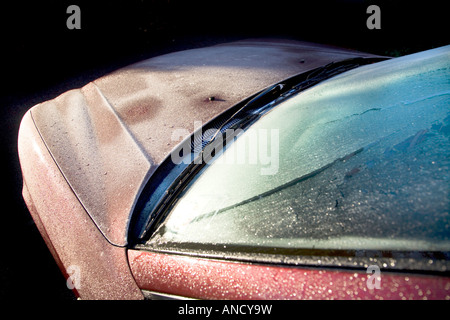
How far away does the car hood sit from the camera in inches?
37.4

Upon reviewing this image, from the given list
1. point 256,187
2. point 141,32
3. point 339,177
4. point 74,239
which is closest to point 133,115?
point 74,239

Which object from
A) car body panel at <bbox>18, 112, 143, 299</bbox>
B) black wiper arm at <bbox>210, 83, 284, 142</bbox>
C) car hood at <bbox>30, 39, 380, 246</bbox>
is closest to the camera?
car body panel at <bbox>18, 112, 143, 299</bbox>

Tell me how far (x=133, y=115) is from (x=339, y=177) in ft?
3.28

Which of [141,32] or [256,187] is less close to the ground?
[141,32]

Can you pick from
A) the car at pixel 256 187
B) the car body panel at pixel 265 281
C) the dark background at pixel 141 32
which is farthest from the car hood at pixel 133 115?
the dark background at pixel 141 32

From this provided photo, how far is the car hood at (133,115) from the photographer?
95 cm

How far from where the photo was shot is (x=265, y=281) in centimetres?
66

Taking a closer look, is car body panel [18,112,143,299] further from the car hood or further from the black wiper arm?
the black wiper arm

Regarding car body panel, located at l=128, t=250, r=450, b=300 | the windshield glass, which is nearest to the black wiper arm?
the windshield glass

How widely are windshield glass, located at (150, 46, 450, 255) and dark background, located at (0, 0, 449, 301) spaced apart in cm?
231

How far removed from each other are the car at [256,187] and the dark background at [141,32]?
1.73 metres

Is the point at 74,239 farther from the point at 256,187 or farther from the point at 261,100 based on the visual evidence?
the point at 261,100

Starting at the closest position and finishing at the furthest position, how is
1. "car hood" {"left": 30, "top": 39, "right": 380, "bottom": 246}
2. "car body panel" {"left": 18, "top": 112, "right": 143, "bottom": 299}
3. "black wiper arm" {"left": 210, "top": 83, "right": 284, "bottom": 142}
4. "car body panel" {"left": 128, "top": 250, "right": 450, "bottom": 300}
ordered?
"car body panel" {"left": 128, "top": 250, "right": 450, "bottom": 300} < "car body panel" {"left": 18, "top": 112, "right": 143, "bottom": 299} < "car hood" {"left": 30, "top": 39, "right": 380, "bottom": 246} < "black wiper arm" {"left": 210, "top": 83, "right": 284, "bottom": 142}

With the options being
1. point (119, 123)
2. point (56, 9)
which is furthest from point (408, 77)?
point (56, 9)
